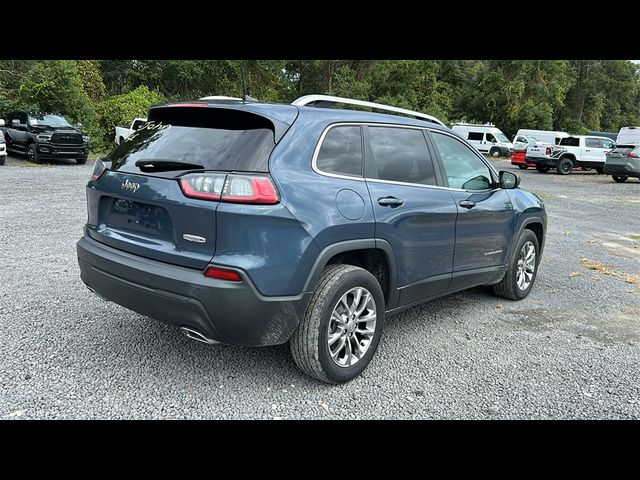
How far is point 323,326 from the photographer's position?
122 inches

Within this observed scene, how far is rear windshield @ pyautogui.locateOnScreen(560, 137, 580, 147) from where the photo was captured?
2430cm

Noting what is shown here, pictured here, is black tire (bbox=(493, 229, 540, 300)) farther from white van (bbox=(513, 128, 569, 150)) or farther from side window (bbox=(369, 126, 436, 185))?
white van (bbox=(513, 128, 569, 150))

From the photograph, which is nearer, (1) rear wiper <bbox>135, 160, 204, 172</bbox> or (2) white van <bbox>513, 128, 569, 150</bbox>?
(1) rear wiper <bbox>135, 160, 204, 172</bbox>

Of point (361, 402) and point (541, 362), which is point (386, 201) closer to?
point (361, 402)

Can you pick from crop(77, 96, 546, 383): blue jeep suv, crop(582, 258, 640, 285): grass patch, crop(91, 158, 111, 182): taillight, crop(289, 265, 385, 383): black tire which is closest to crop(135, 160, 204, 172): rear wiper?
crop(77, 96, 546, 383): blue jeep suv

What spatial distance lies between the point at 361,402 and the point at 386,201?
1321 millimetres

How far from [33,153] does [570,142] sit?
2326 cm

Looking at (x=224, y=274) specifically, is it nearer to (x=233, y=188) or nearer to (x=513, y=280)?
(x=233, y=188)

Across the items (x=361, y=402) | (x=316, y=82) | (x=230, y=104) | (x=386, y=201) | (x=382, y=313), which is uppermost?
(x=316, y=82)

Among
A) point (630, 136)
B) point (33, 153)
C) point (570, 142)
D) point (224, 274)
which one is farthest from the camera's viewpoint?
point (570, 142)

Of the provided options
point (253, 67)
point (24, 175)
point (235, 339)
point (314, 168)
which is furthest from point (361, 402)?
point (253, 67)

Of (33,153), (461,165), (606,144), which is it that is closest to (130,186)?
(461,165)

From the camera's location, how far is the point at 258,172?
9.39ft

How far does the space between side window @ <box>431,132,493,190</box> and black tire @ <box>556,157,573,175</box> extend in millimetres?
21338
